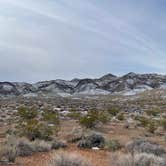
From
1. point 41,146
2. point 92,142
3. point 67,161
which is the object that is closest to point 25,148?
point 41,146

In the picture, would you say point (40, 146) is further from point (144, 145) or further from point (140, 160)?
point (140, 160)

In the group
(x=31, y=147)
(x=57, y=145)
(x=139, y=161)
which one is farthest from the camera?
(x=57, y=145)

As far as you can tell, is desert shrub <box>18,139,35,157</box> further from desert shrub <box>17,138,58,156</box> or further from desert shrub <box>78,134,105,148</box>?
desert shrub <box>78,134,105,148</box>

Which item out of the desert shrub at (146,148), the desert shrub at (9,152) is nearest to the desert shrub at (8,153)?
the desert shrub at (9,152)

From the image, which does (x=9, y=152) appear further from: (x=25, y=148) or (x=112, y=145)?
(x=112, y=145)

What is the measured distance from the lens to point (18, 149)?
53.1 ft

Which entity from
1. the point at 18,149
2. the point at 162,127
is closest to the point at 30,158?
the point at 18,149

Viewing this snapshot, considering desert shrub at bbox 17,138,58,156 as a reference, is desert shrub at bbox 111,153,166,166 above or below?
above

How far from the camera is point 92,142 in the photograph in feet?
62.6

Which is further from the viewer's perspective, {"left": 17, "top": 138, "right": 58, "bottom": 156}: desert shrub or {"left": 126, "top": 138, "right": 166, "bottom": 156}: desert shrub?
{"left": 17, "top": 138, "right": 58, "bottom": 156}: desert shrub

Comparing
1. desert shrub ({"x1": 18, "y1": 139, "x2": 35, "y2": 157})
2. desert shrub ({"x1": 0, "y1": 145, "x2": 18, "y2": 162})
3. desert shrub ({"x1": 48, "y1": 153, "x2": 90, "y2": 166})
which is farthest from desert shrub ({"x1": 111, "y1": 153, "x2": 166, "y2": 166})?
desert shrub ({"x1": 18, "y1": 139, "x2": 35, "y2": 157})

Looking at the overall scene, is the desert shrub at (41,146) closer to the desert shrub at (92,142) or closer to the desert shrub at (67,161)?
the desert shrub at (92,142)

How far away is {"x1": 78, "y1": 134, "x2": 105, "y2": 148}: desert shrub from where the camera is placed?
1870 cm

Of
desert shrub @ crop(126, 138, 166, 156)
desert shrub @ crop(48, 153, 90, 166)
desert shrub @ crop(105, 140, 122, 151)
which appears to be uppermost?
desert shrub @ crop(48, 153, 90, 166)
